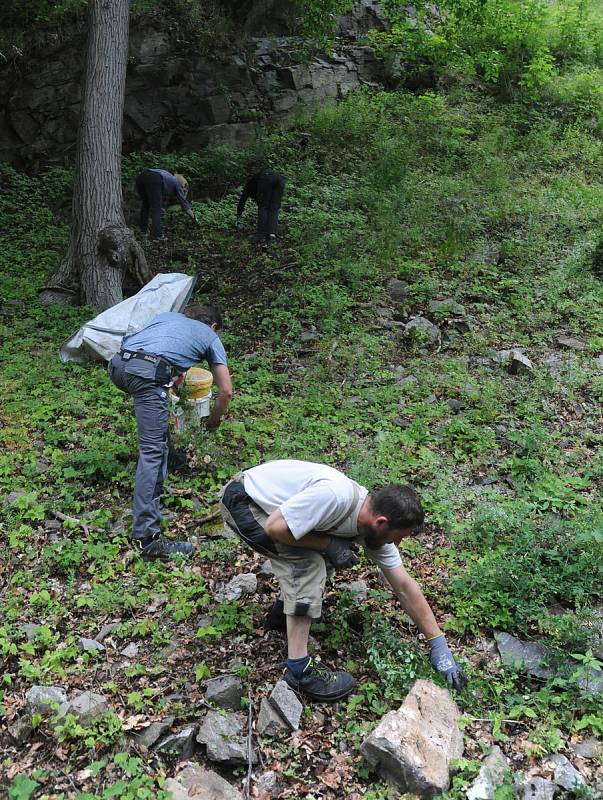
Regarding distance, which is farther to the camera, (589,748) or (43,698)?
(43,698)

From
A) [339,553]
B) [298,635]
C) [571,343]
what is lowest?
[571,343]

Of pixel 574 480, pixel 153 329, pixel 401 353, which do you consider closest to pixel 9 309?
pixel 153 329

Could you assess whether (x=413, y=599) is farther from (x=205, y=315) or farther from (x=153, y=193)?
(x=153, y=193)

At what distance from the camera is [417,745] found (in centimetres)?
296

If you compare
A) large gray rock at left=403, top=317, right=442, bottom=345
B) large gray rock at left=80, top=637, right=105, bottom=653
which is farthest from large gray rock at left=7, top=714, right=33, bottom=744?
large gray rock at left=403, top=317, right=442, bottom=345

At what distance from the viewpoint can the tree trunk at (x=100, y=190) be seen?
8.26m

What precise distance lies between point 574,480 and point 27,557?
405 centimetres

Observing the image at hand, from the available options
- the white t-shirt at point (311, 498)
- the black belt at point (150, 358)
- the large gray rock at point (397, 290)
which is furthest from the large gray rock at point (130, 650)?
the large gray rock at point (397, 290)

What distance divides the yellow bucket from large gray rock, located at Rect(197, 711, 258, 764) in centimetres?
262

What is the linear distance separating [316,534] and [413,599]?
64 centimetres

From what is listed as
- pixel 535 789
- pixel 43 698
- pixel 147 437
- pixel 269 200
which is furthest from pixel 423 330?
pixel 43 698

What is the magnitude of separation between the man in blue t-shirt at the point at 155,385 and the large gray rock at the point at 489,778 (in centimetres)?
232

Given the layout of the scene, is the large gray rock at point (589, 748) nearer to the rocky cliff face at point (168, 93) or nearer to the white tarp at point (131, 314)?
the white tarp at point (131, 314)

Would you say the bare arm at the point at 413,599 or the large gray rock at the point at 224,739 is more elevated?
the bare arm at the point at 413,599
